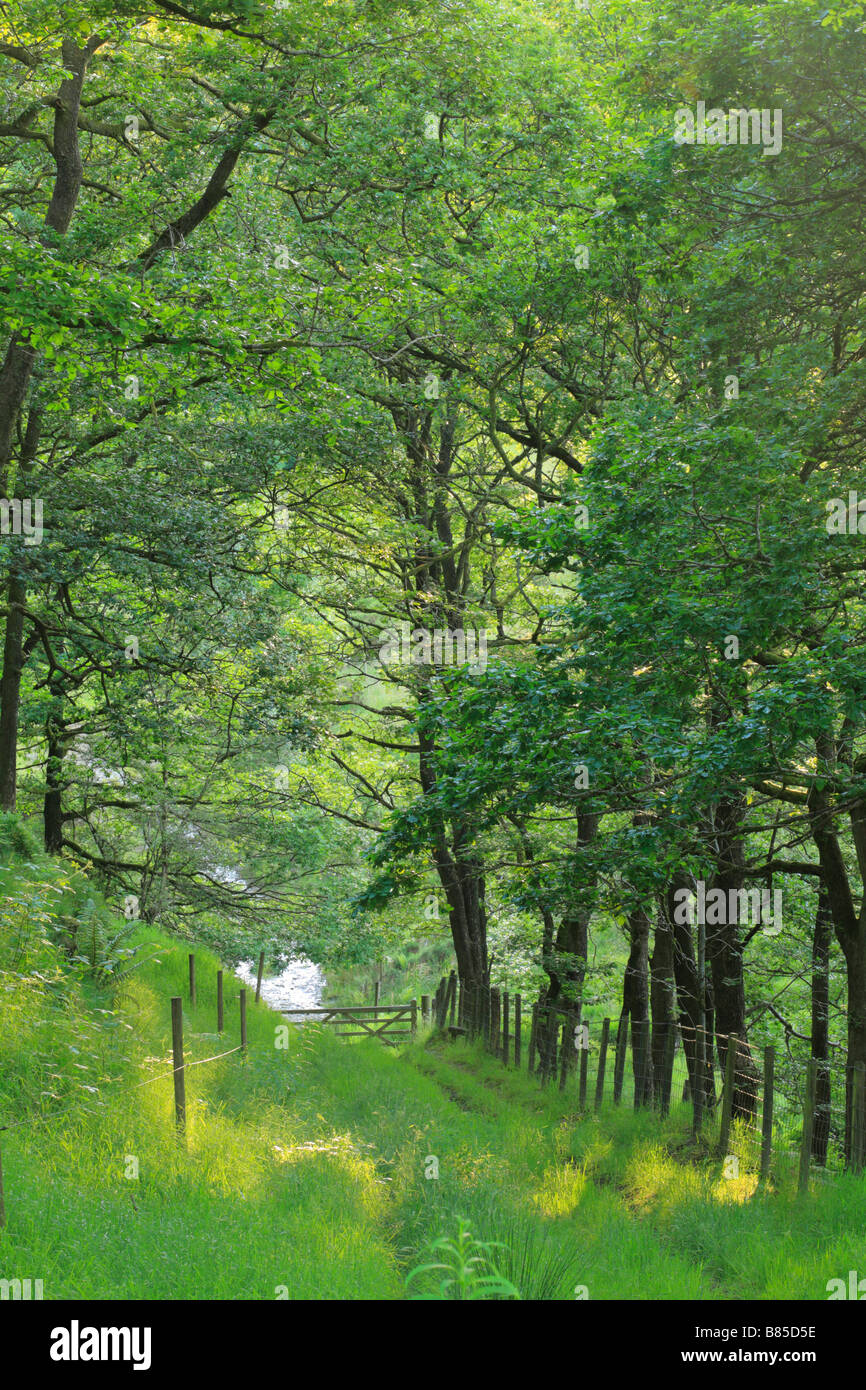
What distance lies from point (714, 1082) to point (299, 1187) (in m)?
6.86

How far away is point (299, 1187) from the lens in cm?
693

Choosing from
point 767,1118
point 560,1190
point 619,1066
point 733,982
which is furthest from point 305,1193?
point 619,1066

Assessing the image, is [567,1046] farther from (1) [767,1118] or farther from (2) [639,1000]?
(1) [767,1118]

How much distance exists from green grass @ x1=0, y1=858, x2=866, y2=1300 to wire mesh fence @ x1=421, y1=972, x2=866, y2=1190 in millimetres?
336

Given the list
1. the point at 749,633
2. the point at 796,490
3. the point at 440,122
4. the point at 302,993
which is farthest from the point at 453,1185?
the point at 302,993

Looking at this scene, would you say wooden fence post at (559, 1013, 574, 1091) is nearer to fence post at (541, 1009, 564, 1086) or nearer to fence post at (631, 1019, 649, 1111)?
fence post at (541, 1009, 564, 1086)

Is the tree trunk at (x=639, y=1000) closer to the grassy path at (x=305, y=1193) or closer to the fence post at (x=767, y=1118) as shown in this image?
the grassy path at (x=305, y=1193)

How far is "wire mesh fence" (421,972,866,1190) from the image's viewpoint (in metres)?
8.67

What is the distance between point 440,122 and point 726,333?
7258 mm

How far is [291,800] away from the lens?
22688 mm

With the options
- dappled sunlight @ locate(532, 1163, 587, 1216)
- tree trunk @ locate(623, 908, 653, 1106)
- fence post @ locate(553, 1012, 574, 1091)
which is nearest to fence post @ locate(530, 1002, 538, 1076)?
fence post @ locate(553, 1012, 574, 1091)

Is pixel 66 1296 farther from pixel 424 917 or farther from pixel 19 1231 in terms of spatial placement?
pixel 424 917

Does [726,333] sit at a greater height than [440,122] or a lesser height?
lesser

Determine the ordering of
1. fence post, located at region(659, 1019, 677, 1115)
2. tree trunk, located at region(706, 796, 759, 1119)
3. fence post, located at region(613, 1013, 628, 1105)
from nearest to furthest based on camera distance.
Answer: tree trunk, located at region(706, 796, 759, 1119), fence post, located at region(659, 1019, 677, 1115), fence post, located at region(613, 1013, 628, 1105)
